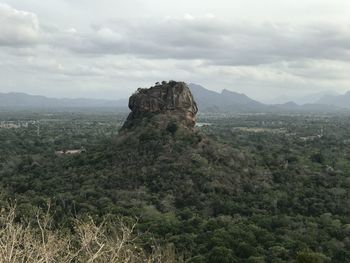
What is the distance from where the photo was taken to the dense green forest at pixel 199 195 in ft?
145

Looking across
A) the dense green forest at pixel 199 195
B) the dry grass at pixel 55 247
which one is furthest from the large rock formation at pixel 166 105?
the dry grass at pixel 55 247

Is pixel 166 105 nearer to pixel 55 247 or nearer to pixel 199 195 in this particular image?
pixel 199 195

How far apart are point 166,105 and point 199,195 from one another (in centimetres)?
2074

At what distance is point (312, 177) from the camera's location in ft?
226

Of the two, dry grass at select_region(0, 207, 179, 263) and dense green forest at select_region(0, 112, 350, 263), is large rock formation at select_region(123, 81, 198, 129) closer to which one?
dense green forest at select_region(0, 112, 350, 263)

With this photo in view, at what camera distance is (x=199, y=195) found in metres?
61.3

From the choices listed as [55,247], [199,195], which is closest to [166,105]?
[199,195]

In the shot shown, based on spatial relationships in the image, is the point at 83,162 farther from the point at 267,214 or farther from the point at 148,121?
the point at 267,214

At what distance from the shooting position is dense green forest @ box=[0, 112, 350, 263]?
1745 inches

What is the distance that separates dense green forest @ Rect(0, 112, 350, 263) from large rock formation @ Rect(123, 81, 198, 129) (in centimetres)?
329

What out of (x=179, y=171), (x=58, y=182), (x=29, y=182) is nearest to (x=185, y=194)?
(x=179, y=171)

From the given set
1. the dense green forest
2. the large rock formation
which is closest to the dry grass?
the dense green forest

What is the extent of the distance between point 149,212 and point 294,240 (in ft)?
50.7

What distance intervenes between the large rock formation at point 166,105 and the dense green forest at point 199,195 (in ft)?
10.8
